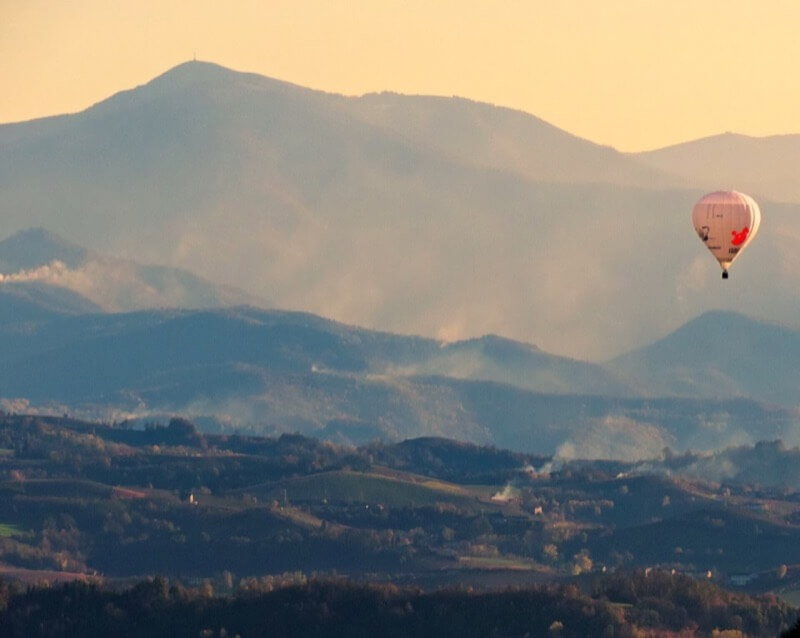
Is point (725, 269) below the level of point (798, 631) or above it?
above

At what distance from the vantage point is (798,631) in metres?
75.8

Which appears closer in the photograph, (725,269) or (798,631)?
(798,631)

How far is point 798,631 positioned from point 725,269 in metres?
119

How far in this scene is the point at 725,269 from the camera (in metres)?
194
